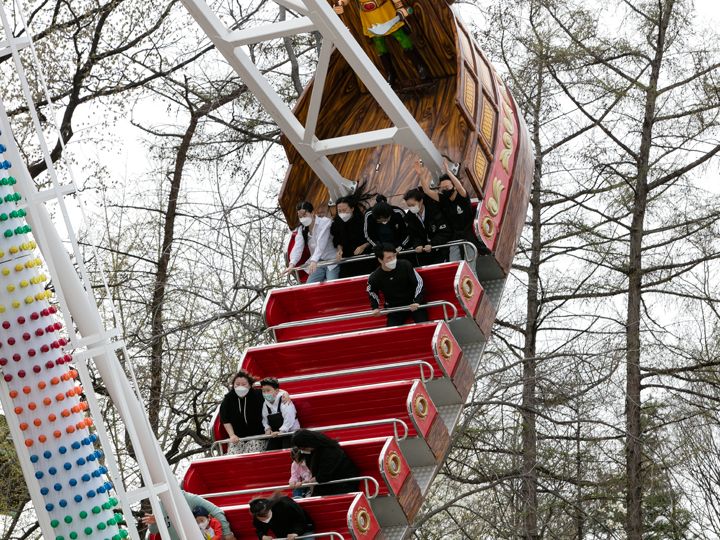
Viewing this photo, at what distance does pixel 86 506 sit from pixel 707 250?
13332 millimetres

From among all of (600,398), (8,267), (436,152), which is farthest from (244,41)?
(600,398)

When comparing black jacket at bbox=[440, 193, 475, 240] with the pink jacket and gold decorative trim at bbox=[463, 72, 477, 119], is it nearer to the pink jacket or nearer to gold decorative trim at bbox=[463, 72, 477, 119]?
gold decorative trim at bbox=[463, 72, 477, 119]

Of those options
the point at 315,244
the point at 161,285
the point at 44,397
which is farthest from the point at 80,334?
the point at 161,285

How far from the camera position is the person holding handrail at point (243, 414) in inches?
423

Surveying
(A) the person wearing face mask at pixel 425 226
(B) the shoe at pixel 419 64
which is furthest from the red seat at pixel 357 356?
(B) the shoe at pixel 419 64

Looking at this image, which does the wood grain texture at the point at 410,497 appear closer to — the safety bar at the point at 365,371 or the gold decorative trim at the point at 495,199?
the safety bar at the point at 365,371

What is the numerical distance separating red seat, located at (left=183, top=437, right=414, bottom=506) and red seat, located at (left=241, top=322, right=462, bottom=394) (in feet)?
3.32

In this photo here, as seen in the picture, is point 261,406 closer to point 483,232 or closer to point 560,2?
point 483,232

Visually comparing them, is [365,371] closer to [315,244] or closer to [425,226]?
[425,226]

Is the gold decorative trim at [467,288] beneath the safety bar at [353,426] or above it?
above

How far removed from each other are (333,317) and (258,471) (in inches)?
71.1

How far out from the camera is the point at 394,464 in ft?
32.2

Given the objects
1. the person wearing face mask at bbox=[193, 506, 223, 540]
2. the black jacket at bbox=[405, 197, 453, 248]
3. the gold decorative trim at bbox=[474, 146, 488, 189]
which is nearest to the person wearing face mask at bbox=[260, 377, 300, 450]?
the person wearing face mask at bbox=[193, 506, 223, 540]

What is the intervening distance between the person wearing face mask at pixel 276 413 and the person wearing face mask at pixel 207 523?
3.45 ft
